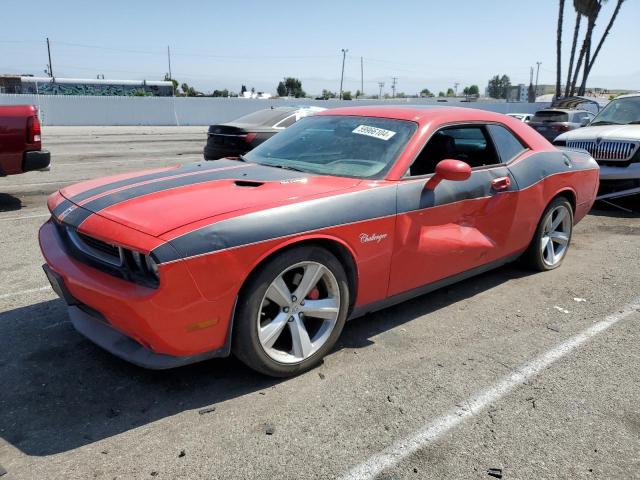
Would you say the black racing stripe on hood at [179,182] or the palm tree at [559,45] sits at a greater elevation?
the palm tree at [559,45]

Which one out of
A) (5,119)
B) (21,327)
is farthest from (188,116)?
(21,327)

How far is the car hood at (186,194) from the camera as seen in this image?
276cm

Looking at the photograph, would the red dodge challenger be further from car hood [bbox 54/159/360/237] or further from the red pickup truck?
the red pickup truck

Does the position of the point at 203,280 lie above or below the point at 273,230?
below

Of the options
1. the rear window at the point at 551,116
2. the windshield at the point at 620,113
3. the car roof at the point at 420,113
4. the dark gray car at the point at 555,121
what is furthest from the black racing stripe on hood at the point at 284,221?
the rear window at the point at 551,116

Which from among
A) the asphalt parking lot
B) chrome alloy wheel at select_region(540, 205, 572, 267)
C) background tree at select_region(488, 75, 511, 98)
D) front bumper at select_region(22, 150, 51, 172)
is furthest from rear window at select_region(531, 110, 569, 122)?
background tree at select_region(488, 75, 511, 98)

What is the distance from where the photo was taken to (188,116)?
29453mm

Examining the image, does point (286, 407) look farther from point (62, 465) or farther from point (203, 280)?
point (62, 465)

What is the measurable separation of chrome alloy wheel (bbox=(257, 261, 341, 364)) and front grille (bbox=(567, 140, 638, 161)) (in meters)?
6.37

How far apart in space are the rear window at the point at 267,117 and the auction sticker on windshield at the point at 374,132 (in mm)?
6268

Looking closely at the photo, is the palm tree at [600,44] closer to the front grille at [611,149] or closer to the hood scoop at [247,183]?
the front grille at [611,149]

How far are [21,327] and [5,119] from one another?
4.62 meters

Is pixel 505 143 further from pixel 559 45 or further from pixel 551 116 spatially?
pixel 559 45

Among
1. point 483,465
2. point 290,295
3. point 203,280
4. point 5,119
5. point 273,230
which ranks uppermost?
point 5,119
